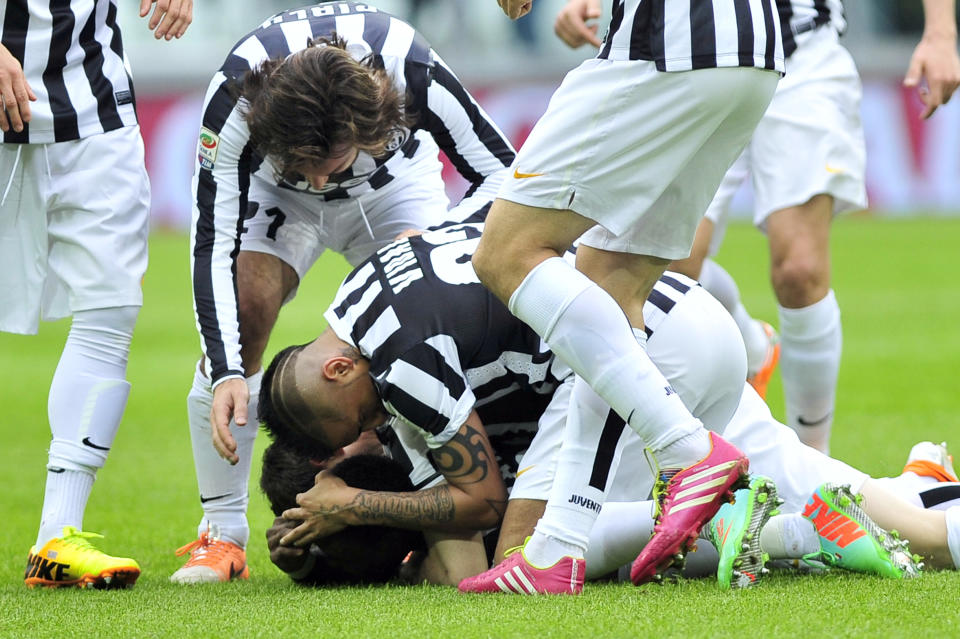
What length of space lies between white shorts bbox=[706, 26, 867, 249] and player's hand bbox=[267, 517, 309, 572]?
209 centimetres

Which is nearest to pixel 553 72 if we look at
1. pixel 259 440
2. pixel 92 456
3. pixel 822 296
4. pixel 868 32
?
pixel 868 32

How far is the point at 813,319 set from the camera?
430 centimetres

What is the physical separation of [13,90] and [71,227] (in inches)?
15.7

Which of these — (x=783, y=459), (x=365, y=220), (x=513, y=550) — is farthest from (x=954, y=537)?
(x=365, y=220)

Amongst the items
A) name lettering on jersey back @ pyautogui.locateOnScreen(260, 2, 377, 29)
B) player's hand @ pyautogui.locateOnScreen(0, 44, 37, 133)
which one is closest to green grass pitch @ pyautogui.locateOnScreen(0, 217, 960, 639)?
player's hand @ pyautogui.locateOnScreen(0, 44, 37, 133)

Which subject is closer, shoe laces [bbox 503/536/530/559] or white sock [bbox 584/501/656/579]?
shoe laces [bbox 503/536/530/559]

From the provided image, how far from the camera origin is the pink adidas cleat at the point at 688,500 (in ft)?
8.31

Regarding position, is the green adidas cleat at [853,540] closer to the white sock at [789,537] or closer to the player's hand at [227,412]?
the white sock at [789,537]

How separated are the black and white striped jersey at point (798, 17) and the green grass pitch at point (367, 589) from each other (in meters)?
1.49

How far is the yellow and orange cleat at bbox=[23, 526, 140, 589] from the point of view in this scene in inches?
121

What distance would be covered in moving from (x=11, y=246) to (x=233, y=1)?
17.1m

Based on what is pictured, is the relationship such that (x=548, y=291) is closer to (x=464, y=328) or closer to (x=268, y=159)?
(x=464, y=328)

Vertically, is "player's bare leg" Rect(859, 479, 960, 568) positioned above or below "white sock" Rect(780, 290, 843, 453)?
above

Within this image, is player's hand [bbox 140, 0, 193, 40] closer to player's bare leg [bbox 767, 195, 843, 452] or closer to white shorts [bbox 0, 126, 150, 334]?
white shorts [bbox 0, 126, 150, 334]
